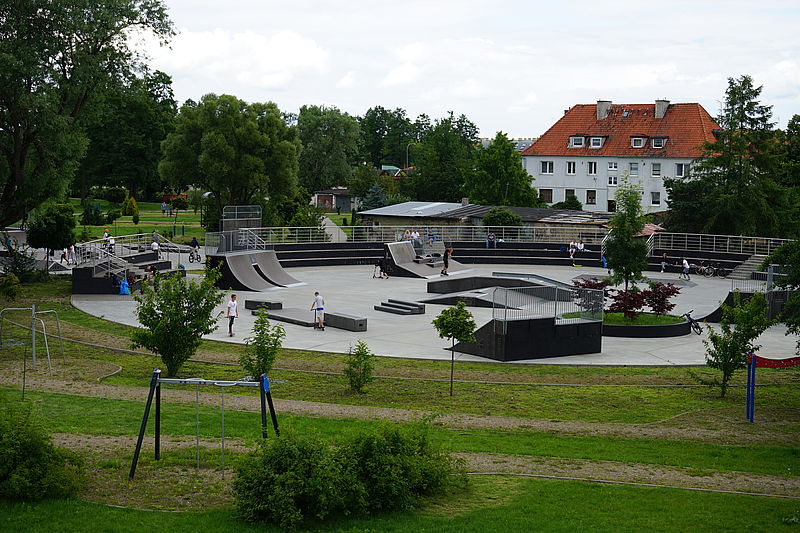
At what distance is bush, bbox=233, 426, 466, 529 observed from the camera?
35.9ft

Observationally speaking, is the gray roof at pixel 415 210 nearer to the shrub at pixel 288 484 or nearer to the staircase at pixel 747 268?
the staircase at pixel 747 268

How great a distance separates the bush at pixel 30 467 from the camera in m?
11.3

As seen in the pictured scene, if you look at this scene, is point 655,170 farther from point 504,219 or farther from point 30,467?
point 30,467

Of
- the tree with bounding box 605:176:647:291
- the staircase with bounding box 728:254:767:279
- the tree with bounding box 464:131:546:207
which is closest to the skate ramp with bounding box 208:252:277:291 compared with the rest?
the tree with bounding box 605:176:647:291

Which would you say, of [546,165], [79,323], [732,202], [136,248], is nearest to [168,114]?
[546,165]

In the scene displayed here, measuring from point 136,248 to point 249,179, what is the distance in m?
18.1

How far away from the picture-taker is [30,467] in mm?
11562

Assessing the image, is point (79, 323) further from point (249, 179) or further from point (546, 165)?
point (546, 165)

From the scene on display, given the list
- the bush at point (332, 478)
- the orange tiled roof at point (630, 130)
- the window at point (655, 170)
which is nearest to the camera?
the bush at point (332, 478)

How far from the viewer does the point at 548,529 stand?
10.7m

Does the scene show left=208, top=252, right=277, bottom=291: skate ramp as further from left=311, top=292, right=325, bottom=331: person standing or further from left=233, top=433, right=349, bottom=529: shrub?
left=233, top=433, right=349, bottom=529: shrub

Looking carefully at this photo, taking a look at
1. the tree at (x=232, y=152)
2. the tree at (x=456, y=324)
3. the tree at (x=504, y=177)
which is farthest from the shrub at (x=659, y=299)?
the tree at (x=504, y=177)

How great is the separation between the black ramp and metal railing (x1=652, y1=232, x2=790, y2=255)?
23843 millimetres

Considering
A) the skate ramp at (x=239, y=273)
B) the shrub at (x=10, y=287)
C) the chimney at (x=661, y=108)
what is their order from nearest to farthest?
the shrub at (x=10, y=287)
the skate ramp at (x=239, y=273)
the chimney at (x=661, y=108)
